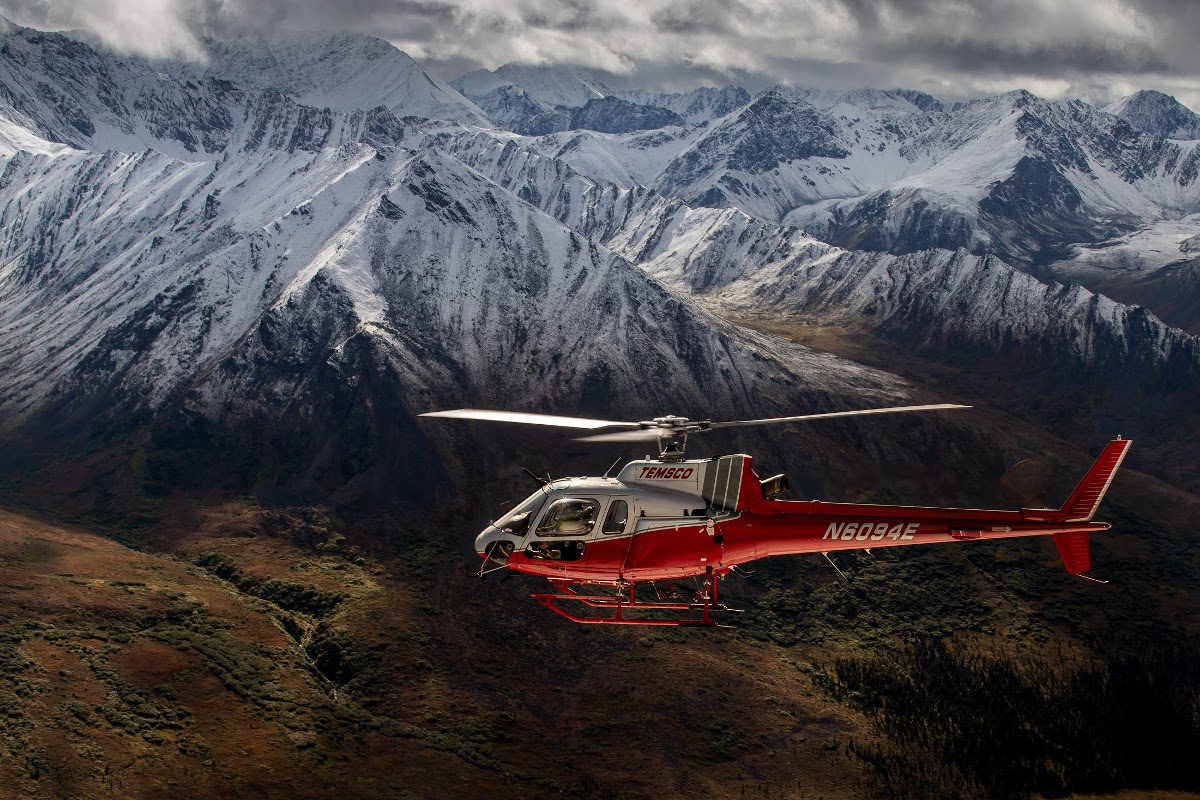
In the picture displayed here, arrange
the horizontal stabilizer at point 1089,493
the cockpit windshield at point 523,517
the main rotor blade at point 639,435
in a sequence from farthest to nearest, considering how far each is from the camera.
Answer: the horizontal stabilizer at point 1089,493 < the cockpit windshield at point 523,517 < the main rotor blade at point 639,435

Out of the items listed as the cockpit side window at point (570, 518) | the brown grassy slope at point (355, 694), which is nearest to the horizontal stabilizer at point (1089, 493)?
the cockpit side window at point (570, 518)

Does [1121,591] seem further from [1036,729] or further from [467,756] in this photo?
[467,756]

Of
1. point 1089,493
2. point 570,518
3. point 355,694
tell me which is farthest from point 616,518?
point 355,694

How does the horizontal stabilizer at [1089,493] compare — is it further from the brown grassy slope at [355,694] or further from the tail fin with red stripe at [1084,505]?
the brown grassy slope at [355,694]

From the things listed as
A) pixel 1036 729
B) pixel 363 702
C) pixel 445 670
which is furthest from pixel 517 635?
pixel 1036 729

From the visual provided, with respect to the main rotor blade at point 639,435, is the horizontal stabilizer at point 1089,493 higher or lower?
lower

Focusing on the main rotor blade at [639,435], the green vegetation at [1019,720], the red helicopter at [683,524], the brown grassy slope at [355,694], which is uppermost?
the main rotor blade at [639,435]
